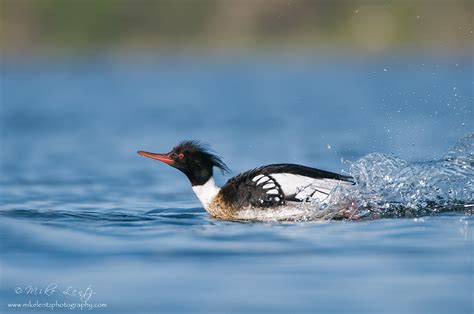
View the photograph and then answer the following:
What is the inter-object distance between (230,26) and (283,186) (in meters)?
56.6

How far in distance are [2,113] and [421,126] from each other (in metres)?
14.0

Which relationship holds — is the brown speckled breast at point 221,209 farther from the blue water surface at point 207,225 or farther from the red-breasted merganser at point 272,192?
the blue water surface at point 207,225

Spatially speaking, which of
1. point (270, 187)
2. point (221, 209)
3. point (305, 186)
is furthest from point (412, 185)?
point (221, 209)

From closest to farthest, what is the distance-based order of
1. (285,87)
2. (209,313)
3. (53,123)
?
(209,313) < (53,123) < (285,87)

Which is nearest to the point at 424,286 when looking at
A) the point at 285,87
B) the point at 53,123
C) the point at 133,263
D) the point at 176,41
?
the point at 133,263

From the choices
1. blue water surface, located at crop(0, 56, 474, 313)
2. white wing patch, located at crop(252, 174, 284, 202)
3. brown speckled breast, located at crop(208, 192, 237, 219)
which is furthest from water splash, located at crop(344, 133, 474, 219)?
brown speckled breast, located at crop(208, 192, 237, 219)

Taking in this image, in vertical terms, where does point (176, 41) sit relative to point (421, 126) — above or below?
above

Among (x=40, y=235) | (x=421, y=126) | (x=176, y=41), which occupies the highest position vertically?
(x=176, y=41)

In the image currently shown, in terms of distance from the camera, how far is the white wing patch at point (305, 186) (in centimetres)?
970

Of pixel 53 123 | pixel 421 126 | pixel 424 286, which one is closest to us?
pixel 424 286

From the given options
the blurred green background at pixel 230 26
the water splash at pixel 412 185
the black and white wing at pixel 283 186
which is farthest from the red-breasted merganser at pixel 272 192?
the blurred green background at pixel 230 26

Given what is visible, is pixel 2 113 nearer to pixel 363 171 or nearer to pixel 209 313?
pixel 363 171

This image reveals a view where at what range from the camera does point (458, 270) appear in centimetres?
707

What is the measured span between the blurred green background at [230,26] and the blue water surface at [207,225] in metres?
29.5
